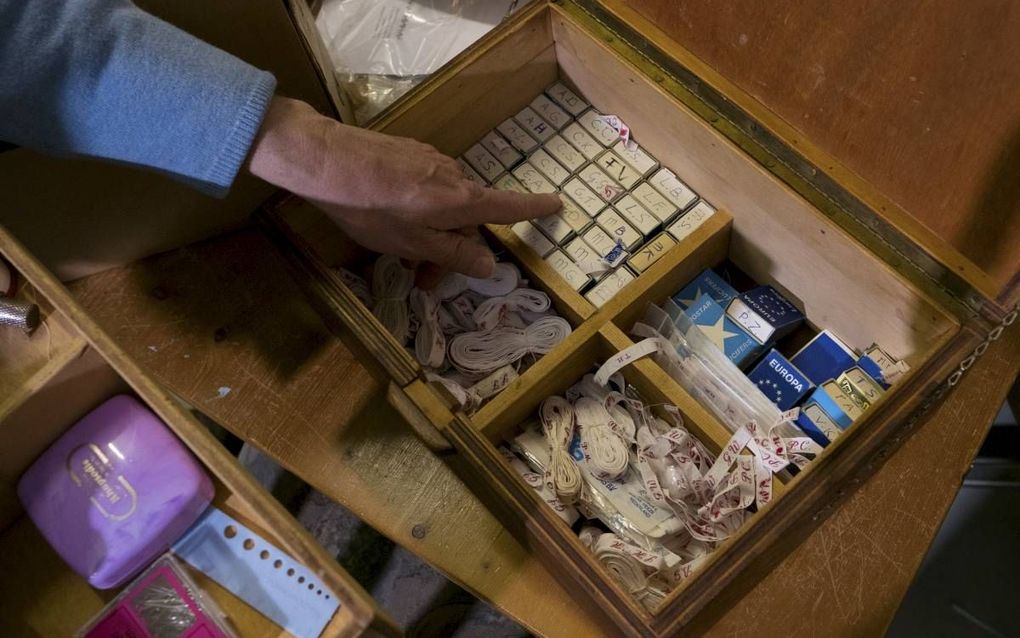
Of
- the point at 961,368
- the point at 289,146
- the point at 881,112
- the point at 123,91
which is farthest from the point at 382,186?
the point at 961,368

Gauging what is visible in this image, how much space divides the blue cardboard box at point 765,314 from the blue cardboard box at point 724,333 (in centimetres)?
1

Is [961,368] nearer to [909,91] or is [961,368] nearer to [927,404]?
[927,404]

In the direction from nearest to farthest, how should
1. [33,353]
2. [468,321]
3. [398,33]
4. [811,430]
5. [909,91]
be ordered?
[33,353]
[909,91]
[811,430]
[468,321]
[398,33]

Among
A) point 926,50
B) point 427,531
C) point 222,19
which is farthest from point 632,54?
point 427,531

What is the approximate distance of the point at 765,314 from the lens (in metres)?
0.92

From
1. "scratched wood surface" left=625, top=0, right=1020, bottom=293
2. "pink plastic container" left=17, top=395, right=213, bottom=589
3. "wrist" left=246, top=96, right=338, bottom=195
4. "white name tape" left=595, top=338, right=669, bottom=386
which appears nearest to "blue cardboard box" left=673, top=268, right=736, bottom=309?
"white name tape" left=595, top=338, right=669, bottom=386

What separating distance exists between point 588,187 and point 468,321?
23 centimetres

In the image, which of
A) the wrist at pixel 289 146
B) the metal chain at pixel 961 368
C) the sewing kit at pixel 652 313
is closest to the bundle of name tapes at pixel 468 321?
the sewing kit at pixel 652 313

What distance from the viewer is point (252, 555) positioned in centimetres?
66

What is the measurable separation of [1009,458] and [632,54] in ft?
2.80

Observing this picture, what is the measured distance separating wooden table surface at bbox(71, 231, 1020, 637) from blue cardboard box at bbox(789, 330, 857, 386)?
0.11m

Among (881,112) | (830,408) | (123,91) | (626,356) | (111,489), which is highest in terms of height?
(881,112)

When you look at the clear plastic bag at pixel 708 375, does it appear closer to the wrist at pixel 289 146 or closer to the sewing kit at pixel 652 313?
the sewing kit at pixel 652 313

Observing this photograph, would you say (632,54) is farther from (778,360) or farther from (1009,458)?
(1009,458)
